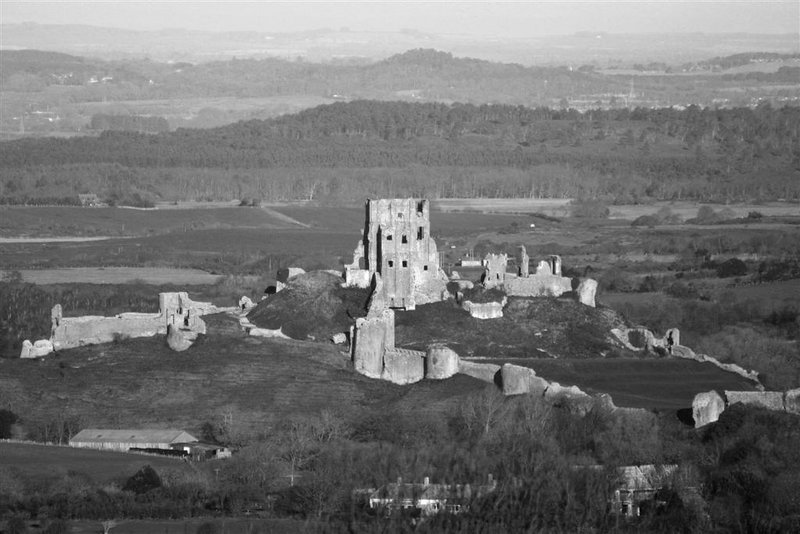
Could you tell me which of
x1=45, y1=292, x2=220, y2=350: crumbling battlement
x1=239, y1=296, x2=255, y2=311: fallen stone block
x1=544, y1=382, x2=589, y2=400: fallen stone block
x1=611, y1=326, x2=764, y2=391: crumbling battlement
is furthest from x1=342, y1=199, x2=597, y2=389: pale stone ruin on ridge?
x1=544, y1=382, x2=589, y2=400: fallen stone block

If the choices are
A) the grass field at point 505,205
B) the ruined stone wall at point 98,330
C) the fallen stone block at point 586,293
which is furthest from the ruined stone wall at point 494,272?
the grass field at point 505,205

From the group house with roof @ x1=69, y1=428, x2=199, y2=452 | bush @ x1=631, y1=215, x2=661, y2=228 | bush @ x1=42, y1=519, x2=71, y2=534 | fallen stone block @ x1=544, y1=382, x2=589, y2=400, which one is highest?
bush @ x1=42, y1=519, x2=71, y2=534

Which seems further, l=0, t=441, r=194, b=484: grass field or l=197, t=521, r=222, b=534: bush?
l=0, t=441, r=194, b=484: grass field

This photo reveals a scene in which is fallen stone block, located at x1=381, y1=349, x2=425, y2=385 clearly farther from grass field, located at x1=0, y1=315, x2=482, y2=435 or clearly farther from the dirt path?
the dirt path

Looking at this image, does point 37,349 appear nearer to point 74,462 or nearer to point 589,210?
point 74,462

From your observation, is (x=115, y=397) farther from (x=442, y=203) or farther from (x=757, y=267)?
(x=442, y=203)

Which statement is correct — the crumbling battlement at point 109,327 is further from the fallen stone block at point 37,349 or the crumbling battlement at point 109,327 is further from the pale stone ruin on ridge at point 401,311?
the fallen stone block at point 37,349

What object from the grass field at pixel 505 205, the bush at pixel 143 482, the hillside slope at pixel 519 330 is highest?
the bush at pixel 143 482
